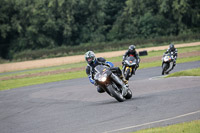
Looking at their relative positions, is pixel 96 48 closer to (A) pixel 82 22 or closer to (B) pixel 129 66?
(A) pixel 82 22

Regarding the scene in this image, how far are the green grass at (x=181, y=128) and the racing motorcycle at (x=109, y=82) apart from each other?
4.23 meters

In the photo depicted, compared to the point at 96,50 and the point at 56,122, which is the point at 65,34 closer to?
the point at 96,50

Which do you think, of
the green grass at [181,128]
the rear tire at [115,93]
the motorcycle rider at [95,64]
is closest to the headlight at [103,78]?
the rear tire at [115,93]

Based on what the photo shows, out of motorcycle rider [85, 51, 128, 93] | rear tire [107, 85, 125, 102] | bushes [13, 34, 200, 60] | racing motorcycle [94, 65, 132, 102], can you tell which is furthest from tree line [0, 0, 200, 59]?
rear tire [107, 85, 125, 102]

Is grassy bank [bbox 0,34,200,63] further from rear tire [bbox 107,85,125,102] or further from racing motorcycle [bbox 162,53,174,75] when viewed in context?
rear tire [bbox 107,85,125,102]

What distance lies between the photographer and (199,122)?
6.79 m

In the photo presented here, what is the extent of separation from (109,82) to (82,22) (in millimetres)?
69895

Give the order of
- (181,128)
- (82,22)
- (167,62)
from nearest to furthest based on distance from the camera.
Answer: (181,128) < (167,62) < (82,22)

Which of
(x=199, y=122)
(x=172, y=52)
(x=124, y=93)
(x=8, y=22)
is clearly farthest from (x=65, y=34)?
(x=199, y=122)

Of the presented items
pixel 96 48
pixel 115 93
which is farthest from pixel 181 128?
pixel 96 48

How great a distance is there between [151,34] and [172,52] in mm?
54815

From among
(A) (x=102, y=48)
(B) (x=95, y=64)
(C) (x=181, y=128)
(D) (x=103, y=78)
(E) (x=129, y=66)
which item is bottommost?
(A) (x=102, y=48)

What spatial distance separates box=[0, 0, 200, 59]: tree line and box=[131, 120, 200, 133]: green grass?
215 ft

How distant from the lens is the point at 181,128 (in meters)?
6.55
